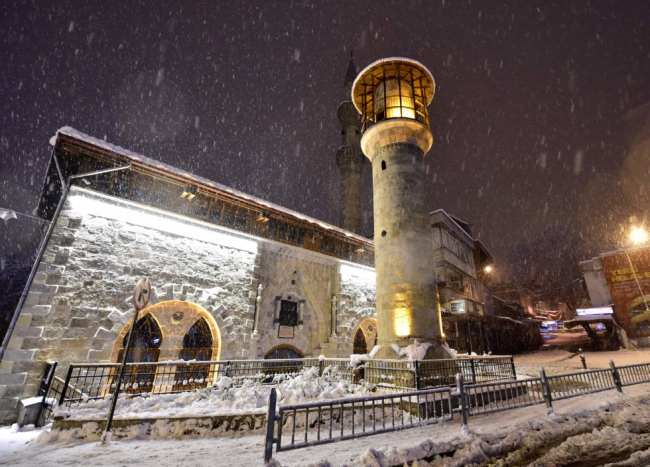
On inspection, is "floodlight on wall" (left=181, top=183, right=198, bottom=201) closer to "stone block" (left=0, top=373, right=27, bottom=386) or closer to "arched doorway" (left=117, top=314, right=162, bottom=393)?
"arched doorway" (left=117, top=314, right=162, bottom=393)

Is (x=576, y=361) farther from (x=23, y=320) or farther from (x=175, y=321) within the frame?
(x=23, y=320)

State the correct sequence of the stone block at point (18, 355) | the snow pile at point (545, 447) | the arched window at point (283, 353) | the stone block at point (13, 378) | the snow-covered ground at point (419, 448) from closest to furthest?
1. the snow pile at point (545, 447)
2. the snow-covered ground at point (419, 448)
3. the stone block at point (13, 378)
4. the stone block at point (18, 355)
5. the arched window at point (283, 353)

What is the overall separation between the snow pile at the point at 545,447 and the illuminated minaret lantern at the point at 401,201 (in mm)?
4136

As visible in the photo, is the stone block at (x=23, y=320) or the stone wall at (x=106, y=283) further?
the stone wall at (x=106, y=283)

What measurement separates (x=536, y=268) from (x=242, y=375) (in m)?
43.6

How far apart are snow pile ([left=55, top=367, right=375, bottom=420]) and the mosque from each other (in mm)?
2532

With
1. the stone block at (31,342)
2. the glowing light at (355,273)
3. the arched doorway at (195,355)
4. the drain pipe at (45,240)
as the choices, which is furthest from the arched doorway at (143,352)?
the glowing light at (355,273)

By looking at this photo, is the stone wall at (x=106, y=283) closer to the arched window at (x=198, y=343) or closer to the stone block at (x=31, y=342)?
the stone block at (x=31, y=342)

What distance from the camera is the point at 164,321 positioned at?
35.1 ft

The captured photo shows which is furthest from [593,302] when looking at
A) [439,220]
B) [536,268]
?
[439,220]

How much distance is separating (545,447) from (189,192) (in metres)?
12.4

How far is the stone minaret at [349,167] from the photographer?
27.9 m

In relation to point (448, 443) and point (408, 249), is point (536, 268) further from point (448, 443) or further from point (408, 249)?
point (448, 443)

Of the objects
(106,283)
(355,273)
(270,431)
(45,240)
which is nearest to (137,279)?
(106,283)
